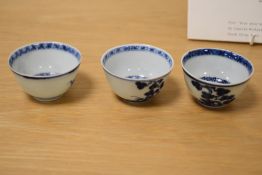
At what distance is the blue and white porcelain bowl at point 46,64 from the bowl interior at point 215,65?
23 centimetres

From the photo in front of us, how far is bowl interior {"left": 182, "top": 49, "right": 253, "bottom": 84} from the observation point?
69 centimetres

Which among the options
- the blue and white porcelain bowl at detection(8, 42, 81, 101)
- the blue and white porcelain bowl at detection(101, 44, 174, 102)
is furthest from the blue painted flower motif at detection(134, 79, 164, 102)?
the blue and white porcelain bowl at detection(8, 42, 81, 101)

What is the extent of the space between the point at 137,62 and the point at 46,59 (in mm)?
193

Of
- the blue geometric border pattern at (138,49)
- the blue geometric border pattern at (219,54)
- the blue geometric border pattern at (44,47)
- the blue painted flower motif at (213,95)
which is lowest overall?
the blue painted flower motif at (213,95)

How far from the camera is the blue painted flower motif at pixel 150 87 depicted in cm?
59

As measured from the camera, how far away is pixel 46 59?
722 mm

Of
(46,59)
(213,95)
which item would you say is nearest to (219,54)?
(213,95)

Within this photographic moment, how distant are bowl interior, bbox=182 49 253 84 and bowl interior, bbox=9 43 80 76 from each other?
0.24m

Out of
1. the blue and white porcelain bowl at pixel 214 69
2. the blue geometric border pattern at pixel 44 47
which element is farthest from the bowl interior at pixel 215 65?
the blue geometric border pattern at pixel 44 47

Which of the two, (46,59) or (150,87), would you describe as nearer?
(150,87)

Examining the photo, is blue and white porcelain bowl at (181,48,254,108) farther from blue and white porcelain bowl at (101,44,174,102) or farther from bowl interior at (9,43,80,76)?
bowl interior at (9,43,80,76)

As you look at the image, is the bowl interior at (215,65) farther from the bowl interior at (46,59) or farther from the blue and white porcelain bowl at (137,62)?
the bowl interior at (46,59)

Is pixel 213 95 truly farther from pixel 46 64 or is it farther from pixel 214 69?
pixel 46 64

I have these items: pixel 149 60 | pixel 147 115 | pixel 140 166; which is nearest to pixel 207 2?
pixel 149 60
